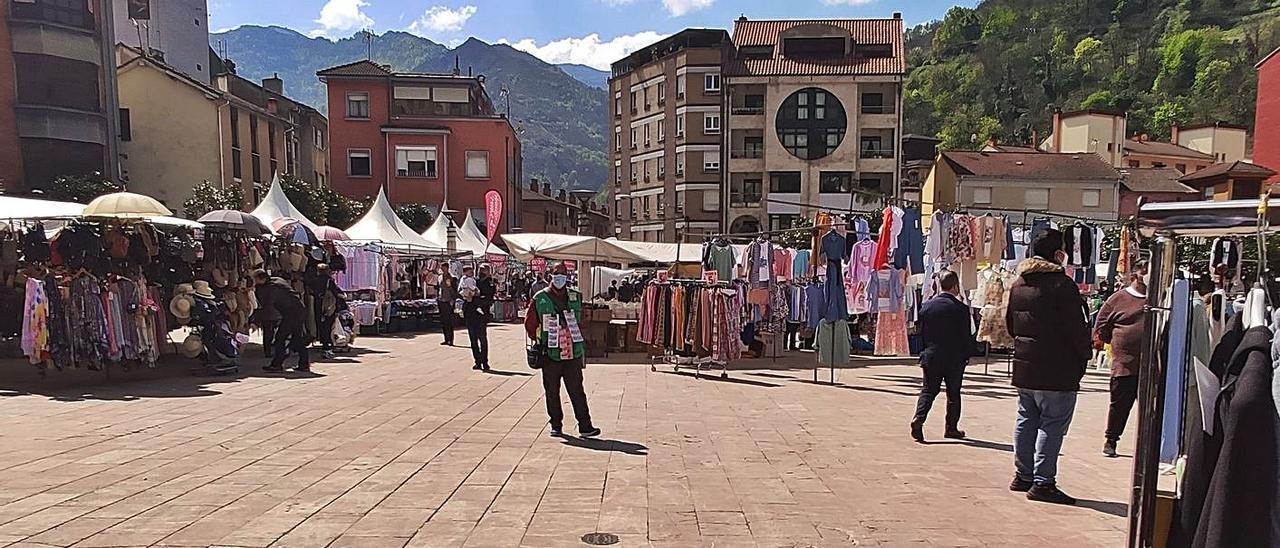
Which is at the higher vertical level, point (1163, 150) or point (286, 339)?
point (1163, 150)

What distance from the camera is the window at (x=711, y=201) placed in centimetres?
4609

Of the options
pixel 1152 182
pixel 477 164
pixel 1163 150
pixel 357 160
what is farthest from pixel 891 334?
pixel 1163 150

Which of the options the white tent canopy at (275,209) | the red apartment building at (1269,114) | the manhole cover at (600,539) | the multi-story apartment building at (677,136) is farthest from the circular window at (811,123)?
the manhole cover at (600,539)

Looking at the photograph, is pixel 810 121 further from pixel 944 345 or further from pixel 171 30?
pixel 944 345

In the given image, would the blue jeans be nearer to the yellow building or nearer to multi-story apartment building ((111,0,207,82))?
the yellow building

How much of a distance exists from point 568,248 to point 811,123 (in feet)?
107

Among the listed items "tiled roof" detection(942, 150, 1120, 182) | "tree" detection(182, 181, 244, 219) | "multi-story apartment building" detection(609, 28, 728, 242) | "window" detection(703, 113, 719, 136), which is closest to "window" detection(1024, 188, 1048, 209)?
"tiled roof" detection(942, 150, 1120, 182)

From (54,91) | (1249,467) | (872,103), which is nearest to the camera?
(1249,467)

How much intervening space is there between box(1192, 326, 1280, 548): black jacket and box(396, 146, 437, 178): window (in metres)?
41.8

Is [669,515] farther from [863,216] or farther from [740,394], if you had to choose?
[863,216]

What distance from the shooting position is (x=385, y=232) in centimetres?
1964

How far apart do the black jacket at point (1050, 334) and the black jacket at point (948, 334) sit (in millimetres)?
1762

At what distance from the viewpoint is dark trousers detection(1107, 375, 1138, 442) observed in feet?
20.7

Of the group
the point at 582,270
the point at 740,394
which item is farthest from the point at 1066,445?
the point at 582,270
